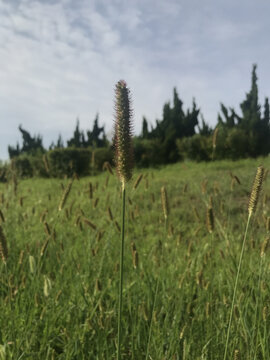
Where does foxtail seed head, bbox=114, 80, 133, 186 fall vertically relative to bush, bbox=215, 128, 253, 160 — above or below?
below

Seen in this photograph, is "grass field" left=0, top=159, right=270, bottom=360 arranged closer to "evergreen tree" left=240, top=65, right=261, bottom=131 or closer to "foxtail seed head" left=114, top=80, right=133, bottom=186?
"foxtail seed head" left=114, top=80, right=133, bottom=186

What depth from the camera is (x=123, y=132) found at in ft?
3.97

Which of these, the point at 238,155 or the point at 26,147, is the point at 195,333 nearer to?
the point at 238,155

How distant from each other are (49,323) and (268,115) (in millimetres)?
22753

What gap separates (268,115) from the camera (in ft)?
76.6

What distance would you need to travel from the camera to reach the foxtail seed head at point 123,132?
1.21m

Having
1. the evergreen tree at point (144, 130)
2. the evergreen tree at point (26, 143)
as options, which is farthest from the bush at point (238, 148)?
the evergreen tree at point (26, 143)

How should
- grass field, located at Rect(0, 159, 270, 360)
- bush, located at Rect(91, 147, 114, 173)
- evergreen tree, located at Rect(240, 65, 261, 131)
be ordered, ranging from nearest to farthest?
grass field, located at Rect(0, 159, 270, 360) → bush, located at Rect(91, 147, 114, 173) → evergreen tree, located at Rect(240, 65, 261, 131)

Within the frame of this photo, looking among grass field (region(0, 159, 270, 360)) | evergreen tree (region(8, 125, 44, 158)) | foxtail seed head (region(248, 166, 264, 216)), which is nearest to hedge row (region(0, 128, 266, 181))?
evergreen tree (region(8, 125, 44, 158))

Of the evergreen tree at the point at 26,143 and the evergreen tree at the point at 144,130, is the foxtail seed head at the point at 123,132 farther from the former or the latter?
the evergreen tree at the point at 26,143

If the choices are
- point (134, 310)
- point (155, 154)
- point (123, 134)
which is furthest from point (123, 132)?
point (155, 154)

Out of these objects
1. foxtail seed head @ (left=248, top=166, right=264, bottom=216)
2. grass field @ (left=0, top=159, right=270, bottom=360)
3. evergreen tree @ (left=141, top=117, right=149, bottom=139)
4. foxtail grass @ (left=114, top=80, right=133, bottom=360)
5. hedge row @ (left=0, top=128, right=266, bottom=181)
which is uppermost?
evergreen tree @ (left=141, top=117, right=149, bottom=139)

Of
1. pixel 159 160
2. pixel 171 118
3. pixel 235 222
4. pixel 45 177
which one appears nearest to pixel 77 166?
pixel 45 177

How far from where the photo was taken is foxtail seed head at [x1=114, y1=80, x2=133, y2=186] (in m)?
1.21
